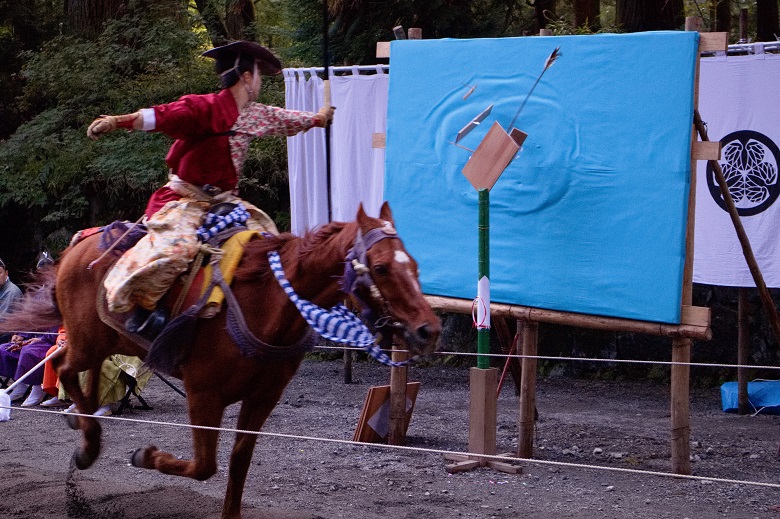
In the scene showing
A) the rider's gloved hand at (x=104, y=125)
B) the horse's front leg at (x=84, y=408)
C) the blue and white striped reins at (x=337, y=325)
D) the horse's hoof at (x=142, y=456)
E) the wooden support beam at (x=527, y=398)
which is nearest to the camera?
the blue and white striped reins at (x=337, y=325)

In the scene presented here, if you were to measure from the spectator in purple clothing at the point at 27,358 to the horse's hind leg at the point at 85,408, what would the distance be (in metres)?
3.48

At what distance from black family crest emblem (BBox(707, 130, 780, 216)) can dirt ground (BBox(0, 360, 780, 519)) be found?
165cm

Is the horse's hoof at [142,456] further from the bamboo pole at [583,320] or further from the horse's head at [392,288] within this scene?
the bamboo pole at [583,320]

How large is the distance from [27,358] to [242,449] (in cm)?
474

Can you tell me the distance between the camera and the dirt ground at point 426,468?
5.06 m

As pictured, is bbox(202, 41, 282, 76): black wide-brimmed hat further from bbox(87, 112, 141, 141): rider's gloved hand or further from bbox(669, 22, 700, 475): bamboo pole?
bbox(669, 22, 700, 475): bamboo pole

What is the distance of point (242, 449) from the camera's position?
441 centimetres

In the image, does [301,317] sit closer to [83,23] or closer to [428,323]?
[428,323]

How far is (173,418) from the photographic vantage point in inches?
306

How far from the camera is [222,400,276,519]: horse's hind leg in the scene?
4.36 meters

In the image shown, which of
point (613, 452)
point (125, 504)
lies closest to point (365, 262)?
point (125, 504)

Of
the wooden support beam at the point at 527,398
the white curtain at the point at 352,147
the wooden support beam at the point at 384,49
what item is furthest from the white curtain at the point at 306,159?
the wooden support beam at the point at 527,398

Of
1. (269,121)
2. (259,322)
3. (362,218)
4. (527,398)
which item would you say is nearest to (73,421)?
(259,322)

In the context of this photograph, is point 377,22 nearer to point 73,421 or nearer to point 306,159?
point 306,159
